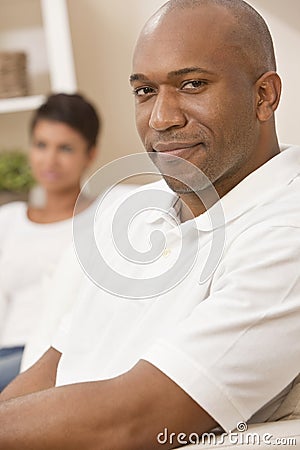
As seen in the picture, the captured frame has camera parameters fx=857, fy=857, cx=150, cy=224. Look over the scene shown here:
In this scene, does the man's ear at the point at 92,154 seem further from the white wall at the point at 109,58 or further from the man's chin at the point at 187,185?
the man's chin at the point at 187,185

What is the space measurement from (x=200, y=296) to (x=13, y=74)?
1930mm

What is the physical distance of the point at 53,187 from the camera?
2.84m

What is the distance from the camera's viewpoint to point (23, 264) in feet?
8.82

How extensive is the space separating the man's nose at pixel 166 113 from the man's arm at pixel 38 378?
0.48 m

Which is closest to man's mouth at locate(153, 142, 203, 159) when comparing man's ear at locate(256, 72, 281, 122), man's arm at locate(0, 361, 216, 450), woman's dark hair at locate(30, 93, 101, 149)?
man's ear at locate(256, 72, 281, 122)

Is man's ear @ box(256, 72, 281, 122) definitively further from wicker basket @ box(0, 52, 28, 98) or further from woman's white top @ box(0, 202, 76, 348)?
wicker basket @ box(0, 52, 28, 98)

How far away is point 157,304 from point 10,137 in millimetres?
2127

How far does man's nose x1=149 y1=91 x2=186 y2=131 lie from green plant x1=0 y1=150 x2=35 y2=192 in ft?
6.14

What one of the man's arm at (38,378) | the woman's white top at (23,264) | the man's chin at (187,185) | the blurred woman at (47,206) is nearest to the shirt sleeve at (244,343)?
the man's chin at (187,185)

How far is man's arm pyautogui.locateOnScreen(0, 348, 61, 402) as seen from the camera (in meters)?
1.45

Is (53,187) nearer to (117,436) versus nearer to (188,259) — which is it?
(188,259)

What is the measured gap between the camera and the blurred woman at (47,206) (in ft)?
8.75

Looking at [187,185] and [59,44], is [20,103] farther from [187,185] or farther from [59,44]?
[187,185]

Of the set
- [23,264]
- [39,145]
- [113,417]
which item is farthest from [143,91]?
[39,145]
